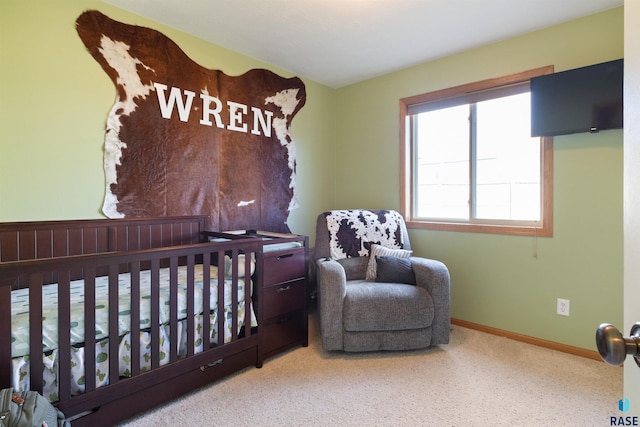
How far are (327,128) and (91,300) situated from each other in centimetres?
268

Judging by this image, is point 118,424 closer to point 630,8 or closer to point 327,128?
point 630,8

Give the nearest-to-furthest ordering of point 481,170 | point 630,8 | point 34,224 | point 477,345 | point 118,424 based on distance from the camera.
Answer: point 630,8
point 118,424
point 34,224
point 477,345
point 481,170

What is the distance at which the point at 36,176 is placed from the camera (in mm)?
1819

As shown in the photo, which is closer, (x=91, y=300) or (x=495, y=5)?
(x=91, y=300)

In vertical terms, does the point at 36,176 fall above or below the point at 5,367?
above

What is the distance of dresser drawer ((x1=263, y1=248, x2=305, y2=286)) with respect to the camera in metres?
2.14

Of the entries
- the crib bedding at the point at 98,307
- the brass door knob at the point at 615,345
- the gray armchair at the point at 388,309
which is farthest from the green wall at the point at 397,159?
the brass door knob at the point at 615,345

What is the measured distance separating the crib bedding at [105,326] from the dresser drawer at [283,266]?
0.63 ft

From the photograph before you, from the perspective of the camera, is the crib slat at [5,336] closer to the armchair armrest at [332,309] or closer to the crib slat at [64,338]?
the crib slat at [64,338]

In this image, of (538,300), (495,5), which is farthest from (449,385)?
(495,5)

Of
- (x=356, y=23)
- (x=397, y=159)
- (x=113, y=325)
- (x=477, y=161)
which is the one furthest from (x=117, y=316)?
(x=477, y=161)

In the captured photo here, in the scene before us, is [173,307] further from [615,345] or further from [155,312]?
[615,345]

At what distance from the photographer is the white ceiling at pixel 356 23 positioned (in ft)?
6.64

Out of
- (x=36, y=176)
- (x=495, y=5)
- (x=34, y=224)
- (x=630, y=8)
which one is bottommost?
(x=34, y=224)
